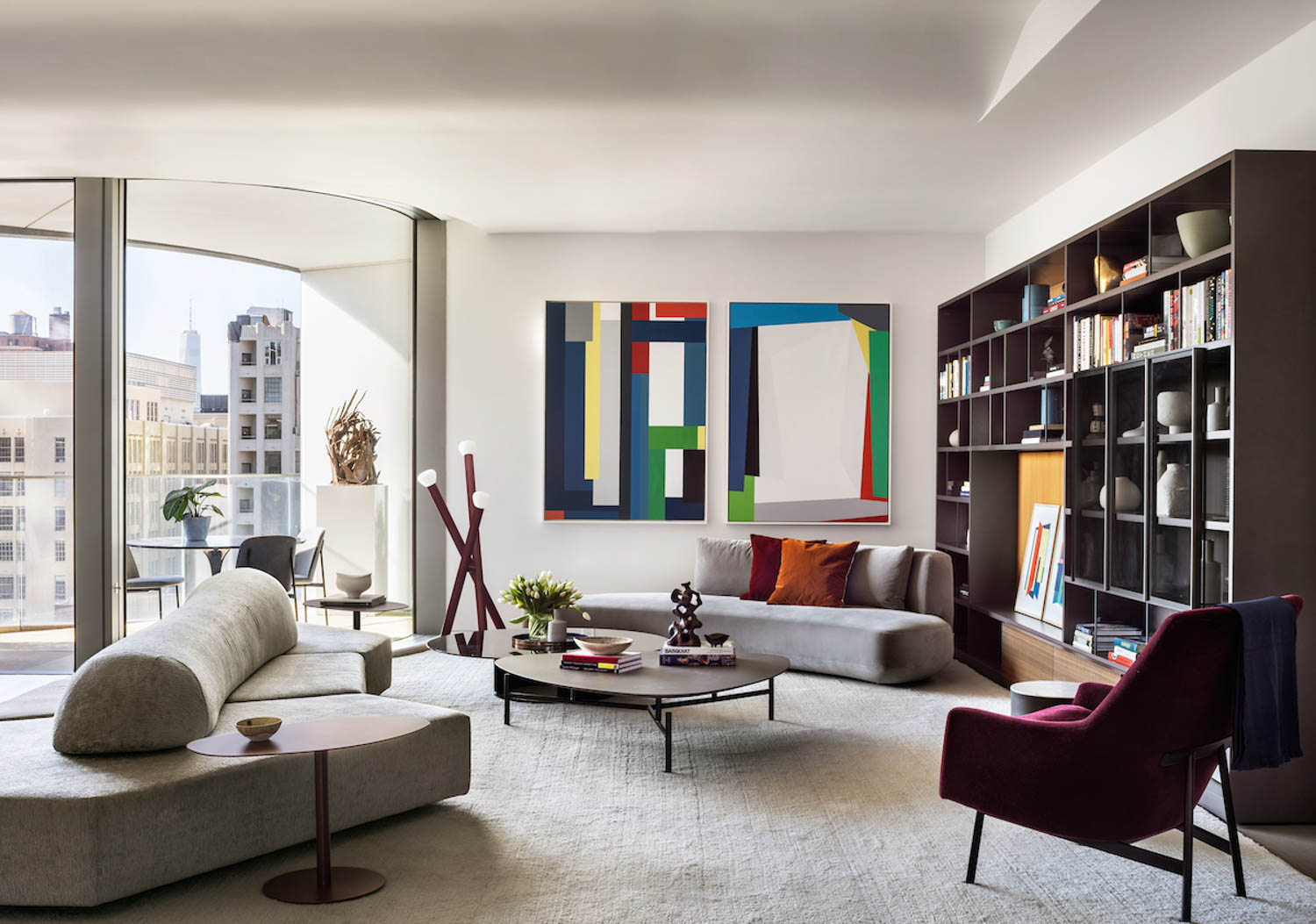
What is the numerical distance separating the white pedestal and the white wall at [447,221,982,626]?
0.58 m

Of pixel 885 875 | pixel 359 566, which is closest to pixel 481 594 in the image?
pixel 359 566

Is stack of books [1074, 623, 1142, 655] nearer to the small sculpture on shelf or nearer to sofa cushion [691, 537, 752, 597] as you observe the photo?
the small sculpture on shelf

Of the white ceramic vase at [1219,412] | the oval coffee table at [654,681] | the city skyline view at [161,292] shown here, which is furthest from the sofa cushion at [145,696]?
the white ceramic vase at [1219,412]

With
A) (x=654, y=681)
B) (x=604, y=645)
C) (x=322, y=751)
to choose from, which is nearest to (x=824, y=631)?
(x=604, y=645)

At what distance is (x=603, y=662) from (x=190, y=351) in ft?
11.3

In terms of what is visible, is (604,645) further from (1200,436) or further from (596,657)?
(1200,436)

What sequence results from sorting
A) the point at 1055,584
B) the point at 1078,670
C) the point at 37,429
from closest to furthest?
the point at 1078,670 → the point at 1055,584 → the point at 37,429

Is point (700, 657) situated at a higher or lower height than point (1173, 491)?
lower

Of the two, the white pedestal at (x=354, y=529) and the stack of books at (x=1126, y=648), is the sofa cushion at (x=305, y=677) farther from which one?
the stack of books at (x=1126, y=648)

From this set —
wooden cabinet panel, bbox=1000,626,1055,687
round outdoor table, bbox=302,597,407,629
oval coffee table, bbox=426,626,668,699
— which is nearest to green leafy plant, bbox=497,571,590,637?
oval coffee table, bbox=426,626,668,699

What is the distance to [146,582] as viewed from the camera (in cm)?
585

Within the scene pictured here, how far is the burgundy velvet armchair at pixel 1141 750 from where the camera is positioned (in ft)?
8.52

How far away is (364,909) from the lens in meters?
2.67

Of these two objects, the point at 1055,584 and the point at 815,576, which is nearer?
the point at 1055,584
